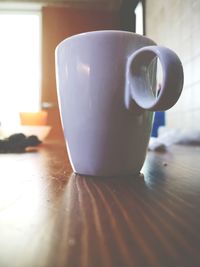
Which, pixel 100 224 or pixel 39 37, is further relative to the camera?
pixel 39 37

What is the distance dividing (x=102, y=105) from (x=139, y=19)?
282 centimetres

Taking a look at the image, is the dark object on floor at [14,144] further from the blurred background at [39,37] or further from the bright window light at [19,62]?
the bright window light at [19,62]

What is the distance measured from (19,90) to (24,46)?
0.54 metres

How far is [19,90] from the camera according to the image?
3.98 m

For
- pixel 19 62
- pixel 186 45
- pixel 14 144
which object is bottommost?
pixel 14 144

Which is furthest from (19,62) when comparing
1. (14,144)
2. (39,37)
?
(14,144)

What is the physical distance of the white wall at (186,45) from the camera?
4.84ft

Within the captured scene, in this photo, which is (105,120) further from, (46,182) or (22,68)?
(22,68)

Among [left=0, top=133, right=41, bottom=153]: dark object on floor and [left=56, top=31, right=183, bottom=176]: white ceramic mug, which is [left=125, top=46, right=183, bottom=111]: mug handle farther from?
[left=0, top=133, right=41, bottom=153]: dark object on floor

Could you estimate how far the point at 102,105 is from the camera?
0.32 metres

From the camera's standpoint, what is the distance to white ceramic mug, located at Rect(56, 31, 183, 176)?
0.32m

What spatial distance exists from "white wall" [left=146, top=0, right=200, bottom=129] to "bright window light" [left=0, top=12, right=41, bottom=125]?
219cm

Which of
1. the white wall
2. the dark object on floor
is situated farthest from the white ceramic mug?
the white wall

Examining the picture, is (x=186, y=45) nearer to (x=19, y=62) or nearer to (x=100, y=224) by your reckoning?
(x=100, y=224)
